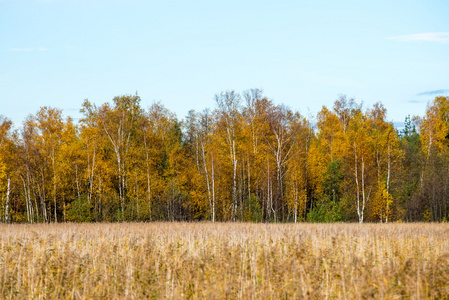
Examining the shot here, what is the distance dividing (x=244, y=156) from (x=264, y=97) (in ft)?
20.2

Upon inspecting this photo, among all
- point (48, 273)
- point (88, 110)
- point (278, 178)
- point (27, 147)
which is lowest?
point (48, 273)

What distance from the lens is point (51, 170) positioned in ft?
114

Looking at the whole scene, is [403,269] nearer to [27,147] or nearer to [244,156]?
[244,156]

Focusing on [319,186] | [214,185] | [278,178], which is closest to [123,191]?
[214,185]

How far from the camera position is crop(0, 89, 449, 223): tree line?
3328cm

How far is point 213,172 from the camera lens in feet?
110

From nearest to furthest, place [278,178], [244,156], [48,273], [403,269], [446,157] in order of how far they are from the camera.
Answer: [403,269] < [48,273] < [278,178] < [244,156] < [446,157]

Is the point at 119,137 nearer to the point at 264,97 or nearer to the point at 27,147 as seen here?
the point at 27,147

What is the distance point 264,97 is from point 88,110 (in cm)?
1817

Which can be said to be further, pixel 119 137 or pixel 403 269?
pixel 119 137

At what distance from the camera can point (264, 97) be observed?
3753 centimetres

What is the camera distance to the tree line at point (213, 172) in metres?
33.3

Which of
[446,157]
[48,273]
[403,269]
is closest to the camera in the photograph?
[403,269]

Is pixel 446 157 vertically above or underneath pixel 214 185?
above
